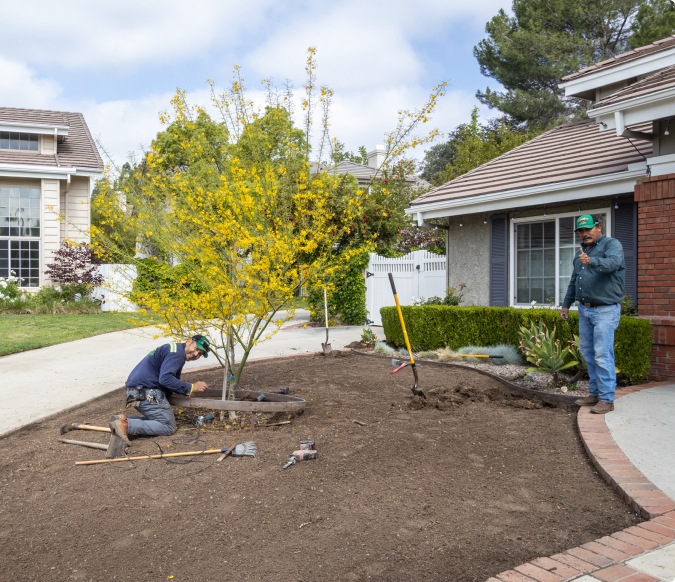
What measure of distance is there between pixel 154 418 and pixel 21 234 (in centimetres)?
1636

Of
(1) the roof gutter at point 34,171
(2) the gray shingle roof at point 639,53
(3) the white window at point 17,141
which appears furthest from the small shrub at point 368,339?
(3) the white window at point 17,141

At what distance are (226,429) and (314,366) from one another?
3598 millimetres

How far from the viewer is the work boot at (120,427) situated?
5.30 meters

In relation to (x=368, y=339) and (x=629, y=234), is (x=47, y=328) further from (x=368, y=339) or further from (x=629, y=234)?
(x=629, y=234)

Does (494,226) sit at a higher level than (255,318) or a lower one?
higher

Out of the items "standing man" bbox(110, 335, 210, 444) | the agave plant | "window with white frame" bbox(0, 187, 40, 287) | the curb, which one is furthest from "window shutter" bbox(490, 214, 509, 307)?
"window with white frame" bbox(0, 187, 40, 287)

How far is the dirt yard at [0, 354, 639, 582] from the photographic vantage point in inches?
133

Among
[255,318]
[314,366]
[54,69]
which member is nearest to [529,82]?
[54,69]

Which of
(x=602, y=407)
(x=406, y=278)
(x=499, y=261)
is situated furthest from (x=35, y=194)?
(x=602, y=407)

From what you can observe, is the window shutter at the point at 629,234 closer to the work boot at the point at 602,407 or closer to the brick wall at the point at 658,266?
the brick wall at the point at 658,266

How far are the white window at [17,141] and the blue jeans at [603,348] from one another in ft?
65.7

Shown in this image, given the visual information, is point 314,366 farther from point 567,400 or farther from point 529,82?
point 529,82

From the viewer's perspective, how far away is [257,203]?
7012 millimetres

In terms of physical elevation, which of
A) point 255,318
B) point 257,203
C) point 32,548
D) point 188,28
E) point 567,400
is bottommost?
point 32,548
